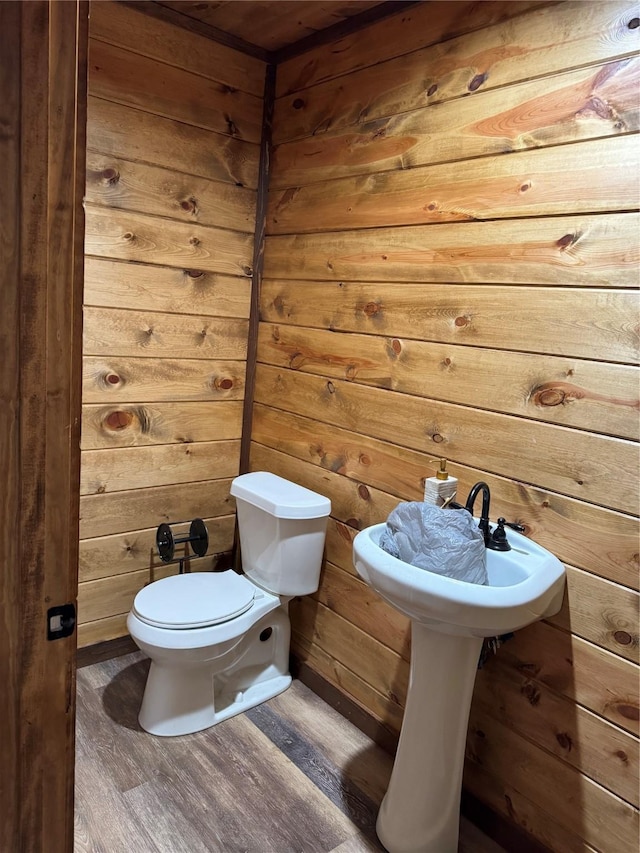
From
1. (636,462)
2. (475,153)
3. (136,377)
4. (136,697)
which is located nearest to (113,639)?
(136,697)

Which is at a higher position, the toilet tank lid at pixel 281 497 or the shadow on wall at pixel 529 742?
the toilet tank lid at pixel 281 497

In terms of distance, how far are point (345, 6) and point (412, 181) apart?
631 mm

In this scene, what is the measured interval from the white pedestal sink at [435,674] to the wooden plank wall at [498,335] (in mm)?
132

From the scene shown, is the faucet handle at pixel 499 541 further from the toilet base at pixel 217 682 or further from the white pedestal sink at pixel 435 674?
the toilet base at pixel 217 682

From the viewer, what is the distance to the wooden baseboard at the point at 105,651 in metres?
2.26

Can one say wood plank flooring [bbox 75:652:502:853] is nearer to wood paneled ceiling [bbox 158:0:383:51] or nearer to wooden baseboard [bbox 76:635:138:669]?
wooden baseboard [bbox 76:635:138:669]

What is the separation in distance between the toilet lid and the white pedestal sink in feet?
2.12

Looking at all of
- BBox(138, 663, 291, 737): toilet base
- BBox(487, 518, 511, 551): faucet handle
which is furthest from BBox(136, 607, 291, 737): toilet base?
BBox(487, 518, 511, 551): faucet handle

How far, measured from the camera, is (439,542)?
1433 mm

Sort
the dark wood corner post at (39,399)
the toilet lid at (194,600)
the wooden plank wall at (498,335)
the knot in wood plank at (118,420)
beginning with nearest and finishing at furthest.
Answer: the dark wood corner post at (39,399), the wooden plank wall at (498,335), the toilet lid at (194,600), the knot in wood plank at (118,420)

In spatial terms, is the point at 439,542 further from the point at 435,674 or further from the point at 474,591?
the point at 435,674

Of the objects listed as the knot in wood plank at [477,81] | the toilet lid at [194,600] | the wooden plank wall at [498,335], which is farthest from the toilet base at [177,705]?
the knot in wood plank at [477,81]

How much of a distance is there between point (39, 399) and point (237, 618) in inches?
54.0

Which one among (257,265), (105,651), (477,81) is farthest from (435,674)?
(257,265)
